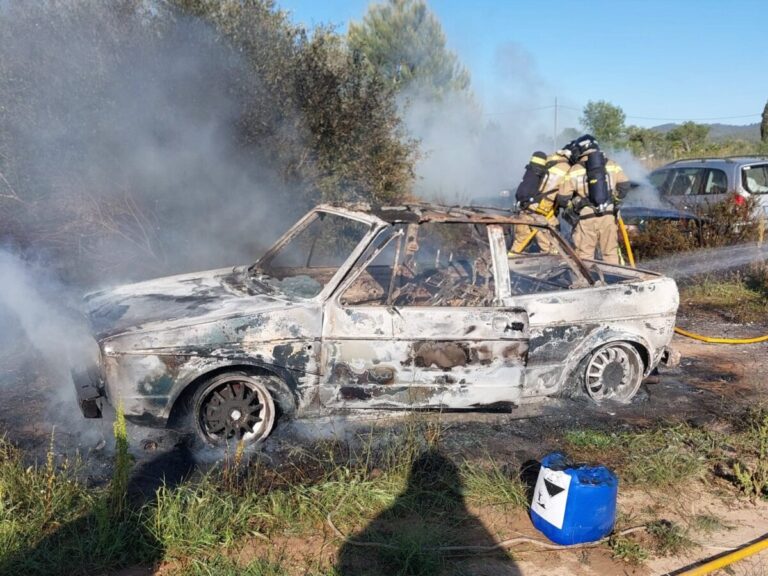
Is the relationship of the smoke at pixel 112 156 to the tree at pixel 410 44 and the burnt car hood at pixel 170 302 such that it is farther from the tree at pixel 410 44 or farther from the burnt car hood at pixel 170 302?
the tree at pixel 410 44

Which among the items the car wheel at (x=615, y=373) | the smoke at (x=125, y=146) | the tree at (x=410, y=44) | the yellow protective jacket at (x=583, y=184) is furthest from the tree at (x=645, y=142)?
the car wheel at (x=615, y=373)

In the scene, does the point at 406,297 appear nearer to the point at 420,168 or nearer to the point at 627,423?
the point at 627,423

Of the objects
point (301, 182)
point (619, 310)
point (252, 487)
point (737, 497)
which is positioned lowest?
point (737, 497)

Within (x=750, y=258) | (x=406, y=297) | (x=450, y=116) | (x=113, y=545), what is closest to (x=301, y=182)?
(x=406, y=297)

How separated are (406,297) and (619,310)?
1624 millimetres

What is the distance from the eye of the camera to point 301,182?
345 inches

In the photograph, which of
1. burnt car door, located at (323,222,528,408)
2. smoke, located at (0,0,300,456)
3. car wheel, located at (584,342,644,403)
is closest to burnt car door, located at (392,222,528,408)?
burnt car door, located at (323,222,528,408)

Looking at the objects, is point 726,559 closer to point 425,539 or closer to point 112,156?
point 425,539

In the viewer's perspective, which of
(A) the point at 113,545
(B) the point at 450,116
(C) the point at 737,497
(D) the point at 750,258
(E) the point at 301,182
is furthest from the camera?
(B) the point at 450,116

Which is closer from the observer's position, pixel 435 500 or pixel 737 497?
pixel 435 500

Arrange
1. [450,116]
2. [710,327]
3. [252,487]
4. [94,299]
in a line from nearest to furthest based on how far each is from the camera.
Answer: [252,487], [94,299], [710,327], [450,116]

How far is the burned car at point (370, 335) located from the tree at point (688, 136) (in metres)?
28.6

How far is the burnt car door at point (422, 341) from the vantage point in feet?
14.1

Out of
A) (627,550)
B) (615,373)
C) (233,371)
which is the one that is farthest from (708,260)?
(233,371)
